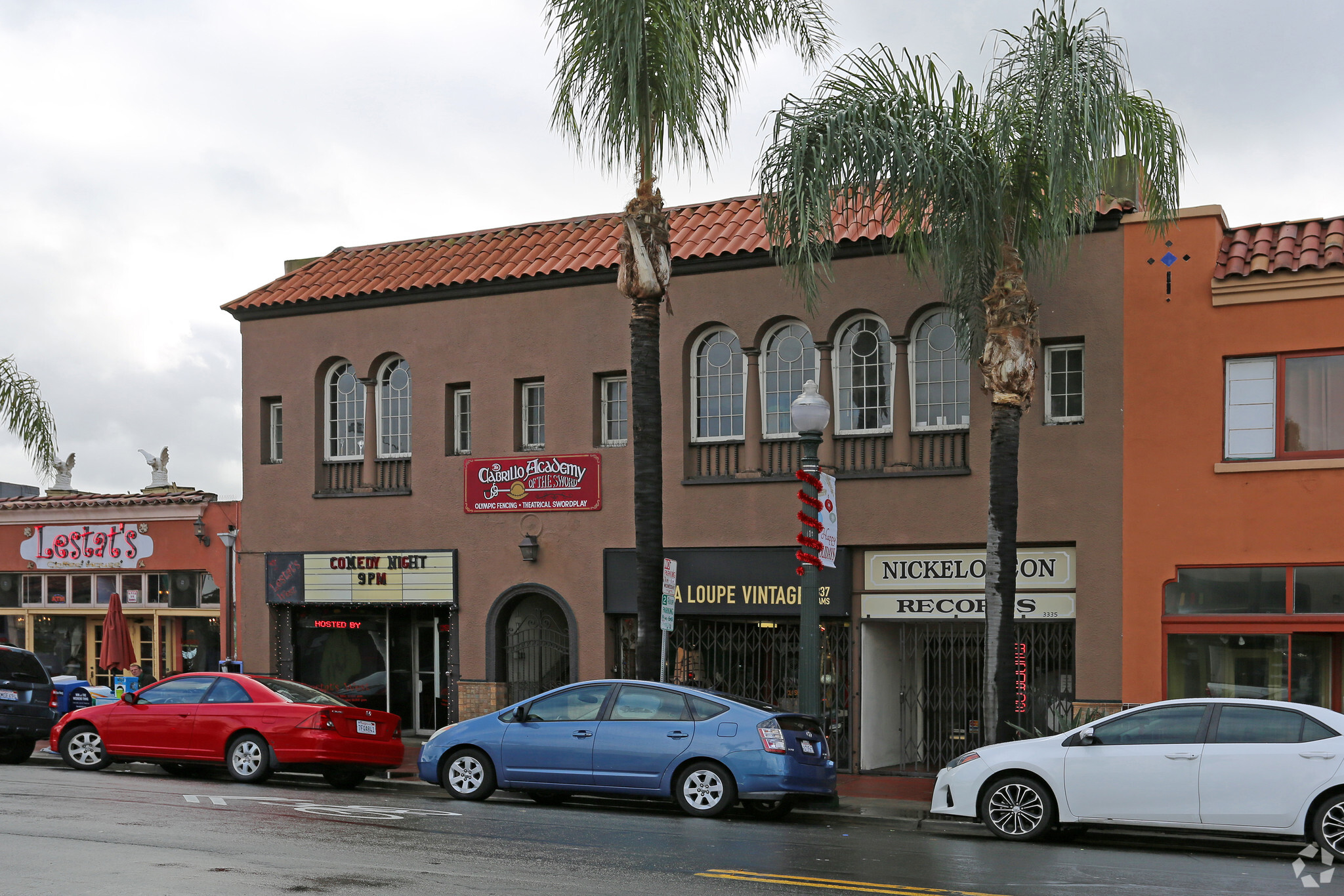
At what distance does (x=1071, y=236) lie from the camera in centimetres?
1655

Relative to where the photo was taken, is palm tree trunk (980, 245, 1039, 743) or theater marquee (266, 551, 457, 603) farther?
theater marquee (266, 551, 457, 603)

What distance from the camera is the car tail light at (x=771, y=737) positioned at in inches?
511

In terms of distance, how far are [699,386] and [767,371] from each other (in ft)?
3.45

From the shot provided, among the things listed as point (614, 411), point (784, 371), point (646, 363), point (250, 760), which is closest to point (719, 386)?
point (784, 371)

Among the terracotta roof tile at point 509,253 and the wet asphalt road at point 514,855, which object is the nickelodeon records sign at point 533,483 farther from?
the wet asphalt road at point 514,855

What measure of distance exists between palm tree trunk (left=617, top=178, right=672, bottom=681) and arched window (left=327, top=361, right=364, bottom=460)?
277 inches

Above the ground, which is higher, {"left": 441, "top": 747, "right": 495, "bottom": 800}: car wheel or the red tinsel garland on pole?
the red tinsel garland on pole

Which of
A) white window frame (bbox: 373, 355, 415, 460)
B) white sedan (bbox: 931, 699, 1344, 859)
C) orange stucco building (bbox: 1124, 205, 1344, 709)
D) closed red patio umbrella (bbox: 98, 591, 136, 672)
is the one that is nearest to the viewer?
white sedan (bbox: 931, 699, 1344, 859)

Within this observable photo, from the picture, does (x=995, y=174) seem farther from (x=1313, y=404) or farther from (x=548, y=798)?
(x=548, y=798)

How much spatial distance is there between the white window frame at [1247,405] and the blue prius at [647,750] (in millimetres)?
6024

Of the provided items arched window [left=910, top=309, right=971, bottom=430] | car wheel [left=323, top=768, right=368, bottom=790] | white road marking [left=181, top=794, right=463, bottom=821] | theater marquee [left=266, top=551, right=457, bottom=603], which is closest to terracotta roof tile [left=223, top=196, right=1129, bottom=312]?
arched window [left=910, top=309, right=971, bottom=430]

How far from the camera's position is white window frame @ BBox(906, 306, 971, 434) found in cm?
1726

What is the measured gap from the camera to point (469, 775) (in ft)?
46.9

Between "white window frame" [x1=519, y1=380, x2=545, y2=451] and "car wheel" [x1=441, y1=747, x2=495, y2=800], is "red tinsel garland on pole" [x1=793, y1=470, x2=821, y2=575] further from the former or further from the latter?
"white window frame" [x1=519, y1=380, x2=545, y2=451]
